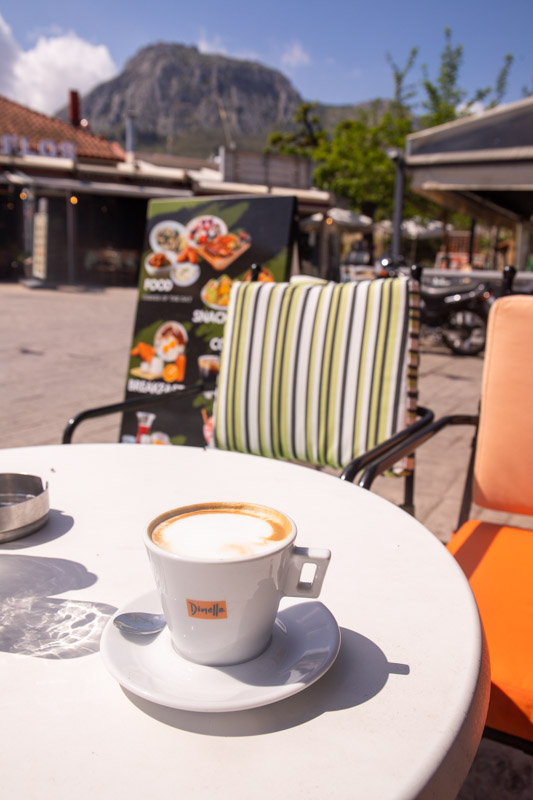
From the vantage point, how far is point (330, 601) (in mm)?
704

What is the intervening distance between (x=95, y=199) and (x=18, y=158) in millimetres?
2983

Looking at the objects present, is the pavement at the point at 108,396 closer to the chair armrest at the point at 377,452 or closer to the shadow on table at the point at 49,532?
the chair armrest at the point at 377,452

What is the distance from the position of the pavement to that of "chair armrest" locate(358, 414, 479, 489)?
0.79 meters

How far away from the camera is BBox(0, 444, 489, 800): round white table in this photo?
0.45 m

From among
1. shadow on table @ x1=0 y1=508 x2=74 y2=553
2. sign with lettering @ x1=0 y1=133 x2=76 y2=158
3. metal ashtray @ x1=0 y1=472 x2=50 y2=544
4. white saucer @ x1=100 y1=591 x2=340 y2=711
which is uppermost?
sign with lettering @ x1=0 y1=133 x2=76 y2=158

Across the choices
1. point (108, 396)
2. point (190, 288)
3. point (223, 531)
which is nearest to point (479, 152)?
point (108, 396)

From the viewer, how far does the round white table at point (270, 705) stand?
0.45 meters

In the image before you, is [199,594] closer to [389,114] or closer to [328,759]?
[328,759]

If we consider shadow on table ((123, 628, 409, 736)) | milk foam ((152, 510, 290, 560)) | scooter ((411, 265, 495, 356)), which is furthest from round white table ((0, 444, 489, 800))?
scooter ((411, 265, 495, 356))

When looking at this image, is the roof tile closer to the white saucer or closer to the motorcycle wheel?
the motorcycle wheel

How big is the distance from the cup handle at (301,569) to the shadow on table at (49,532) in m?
0.42

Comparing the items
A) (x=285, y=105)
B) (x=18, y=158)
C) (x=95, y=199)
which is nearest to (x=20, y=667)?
(x=18, y=158)

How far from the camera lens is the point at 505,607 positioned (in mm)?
1188

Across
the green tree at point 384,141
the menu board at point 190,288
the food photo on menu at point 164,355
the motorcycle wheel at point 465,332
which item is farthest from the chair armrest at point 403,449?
the green tree at point 384,141
